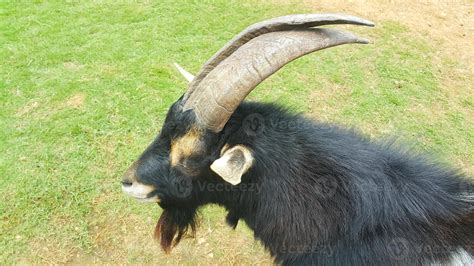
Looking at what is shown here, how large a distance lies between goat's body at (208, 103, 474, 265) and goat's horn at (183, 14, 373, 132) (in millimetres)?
237

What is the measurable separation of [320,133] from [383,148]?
0.49 metres

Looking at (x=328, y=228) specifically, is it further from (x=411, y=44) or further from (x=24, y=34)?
(x=24, y=34)

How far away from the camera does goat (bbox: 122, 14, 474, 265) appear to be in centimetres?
237

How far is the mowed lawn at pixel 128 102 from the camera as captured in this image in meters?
4.20

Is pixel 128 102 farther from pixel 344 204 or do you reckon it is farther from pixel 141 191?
pixel 344 204

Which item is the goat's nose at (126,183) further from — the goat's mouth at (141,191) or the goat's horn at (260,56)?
the goat's horn at (260,56)

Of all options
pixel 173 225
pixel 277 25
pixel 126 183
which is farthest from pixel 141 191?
pixel 277 25

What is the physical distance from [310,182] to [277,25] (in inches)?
37.8

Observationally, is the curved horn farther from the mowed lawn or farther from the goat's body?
the mowed lawn

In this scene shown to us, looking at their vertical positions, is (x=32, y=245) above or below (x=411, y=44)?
below

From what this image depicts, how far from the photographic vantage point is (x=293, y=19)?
222 cm

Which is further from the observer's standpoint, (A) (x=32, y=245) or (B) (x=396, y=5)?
(B) (x=396, y=5)

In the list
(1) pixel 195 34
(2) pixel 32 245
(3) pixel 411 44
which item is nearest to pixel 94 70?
(1) pixel 195 34

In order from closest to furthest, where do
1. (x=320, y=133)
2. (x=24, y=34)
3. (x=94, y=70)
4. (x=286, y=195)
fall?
(x=286, y=195) < (x=320, y=133) < (x=94, y=70) < (x=24, y=34)
